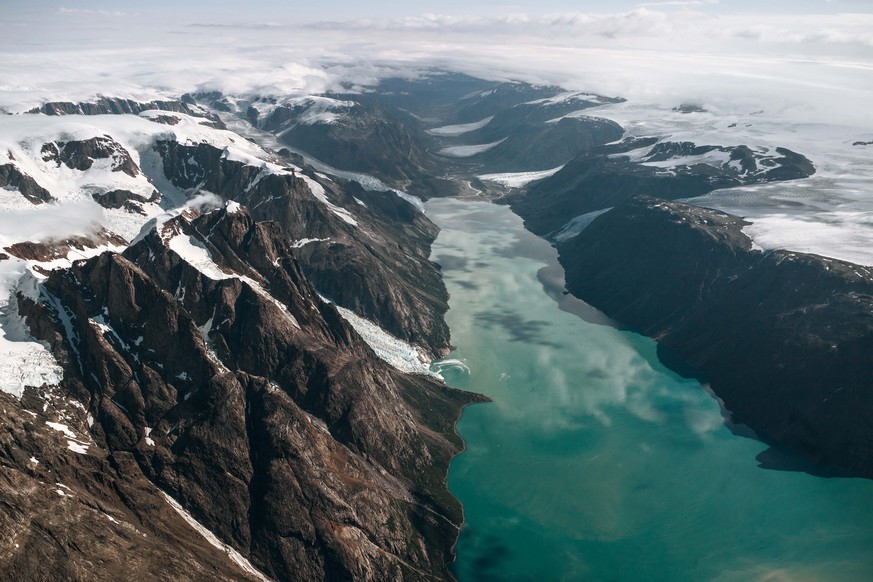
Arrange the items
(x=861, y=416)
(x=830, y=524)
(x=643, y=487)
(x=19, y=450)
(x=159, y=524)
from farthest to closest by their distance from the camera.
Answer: (x=861, y=416) → (x=643, y=487) → (x=830, y=524) → (x=159, y=524) → (x=19, y=450)

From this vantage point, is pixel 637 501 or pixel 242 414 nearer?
pixel 242 414

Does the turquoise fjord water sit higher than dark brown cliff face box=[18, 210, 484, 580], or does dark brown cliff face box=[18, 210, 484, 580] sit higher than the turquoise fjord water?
dark brown cliff face box=[18, 210, 484, 580]

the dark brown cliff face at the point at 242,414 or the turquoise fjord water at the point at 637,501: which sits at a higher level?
the dark brown cliff face at the point at 242,414

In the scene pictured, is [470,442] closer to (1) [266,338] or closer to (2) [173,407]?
(1) [266,338]

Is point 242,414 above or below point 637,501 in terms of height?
above

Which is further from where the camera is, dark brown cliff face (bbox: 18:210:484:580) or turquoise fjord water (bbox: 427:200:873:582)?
turquoise fjord water (bbox: 427:200:873:582)

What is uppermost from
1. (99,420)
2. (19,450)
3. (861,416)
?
(19,450)

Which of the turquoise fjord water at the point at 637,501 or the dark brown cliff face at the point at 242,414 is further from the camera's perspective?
the turquoise fjord water at the point at 637,501

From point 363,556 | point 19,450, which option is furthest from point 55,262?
point 363,556
